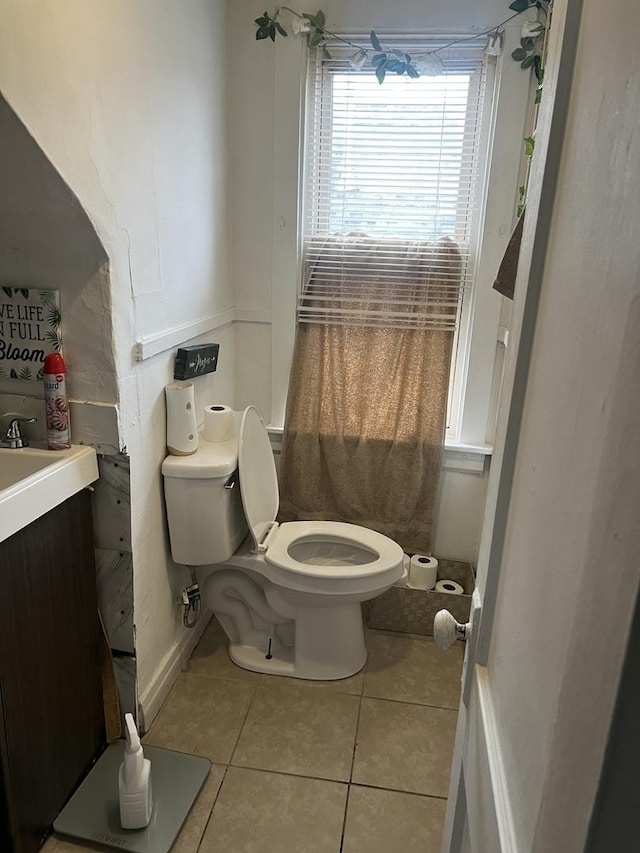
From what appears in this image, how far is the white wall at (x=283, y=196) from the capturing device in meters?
2.15

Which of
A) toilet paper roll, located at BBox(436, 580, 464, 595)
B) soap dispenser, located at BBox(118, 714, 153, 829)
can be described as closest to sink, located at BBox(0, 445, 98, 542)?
soap dispenser, located at BBox(118, 714, 153, 829)

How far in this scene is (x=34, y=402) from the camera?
1.65m

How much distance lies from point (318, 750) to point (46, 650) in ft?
2.90

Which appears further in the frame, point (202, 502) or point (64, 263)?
point (202, 502)

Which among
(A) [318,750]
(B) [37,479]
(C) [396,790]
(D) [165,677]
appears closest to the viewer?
(B) [37,479]

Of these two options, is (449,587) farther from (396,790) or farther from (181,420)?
(181,420)

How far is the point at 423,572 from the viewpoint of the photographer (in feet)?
7.98

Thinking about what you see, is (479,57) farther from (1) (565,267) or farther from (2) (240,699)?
(2) (240,699)

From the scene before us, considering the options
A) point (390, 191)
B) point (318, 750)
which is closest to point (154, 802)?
point (318, 750)

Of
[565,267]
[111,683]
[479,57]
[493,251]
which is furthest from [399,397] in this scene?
[565,267]

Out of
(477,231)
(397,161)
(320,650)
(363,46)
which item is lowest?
(320,650)

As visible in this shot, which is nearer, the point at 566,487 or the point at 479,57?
the point at 566,487

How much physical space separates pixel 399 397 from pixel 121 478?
118 cm

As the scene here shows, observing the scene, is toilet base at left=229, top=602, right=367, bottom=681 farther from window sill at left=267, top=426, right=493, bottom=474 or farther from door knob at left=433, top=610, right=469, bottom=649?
door knob at left=433, top=610, right=469, bottom=649
